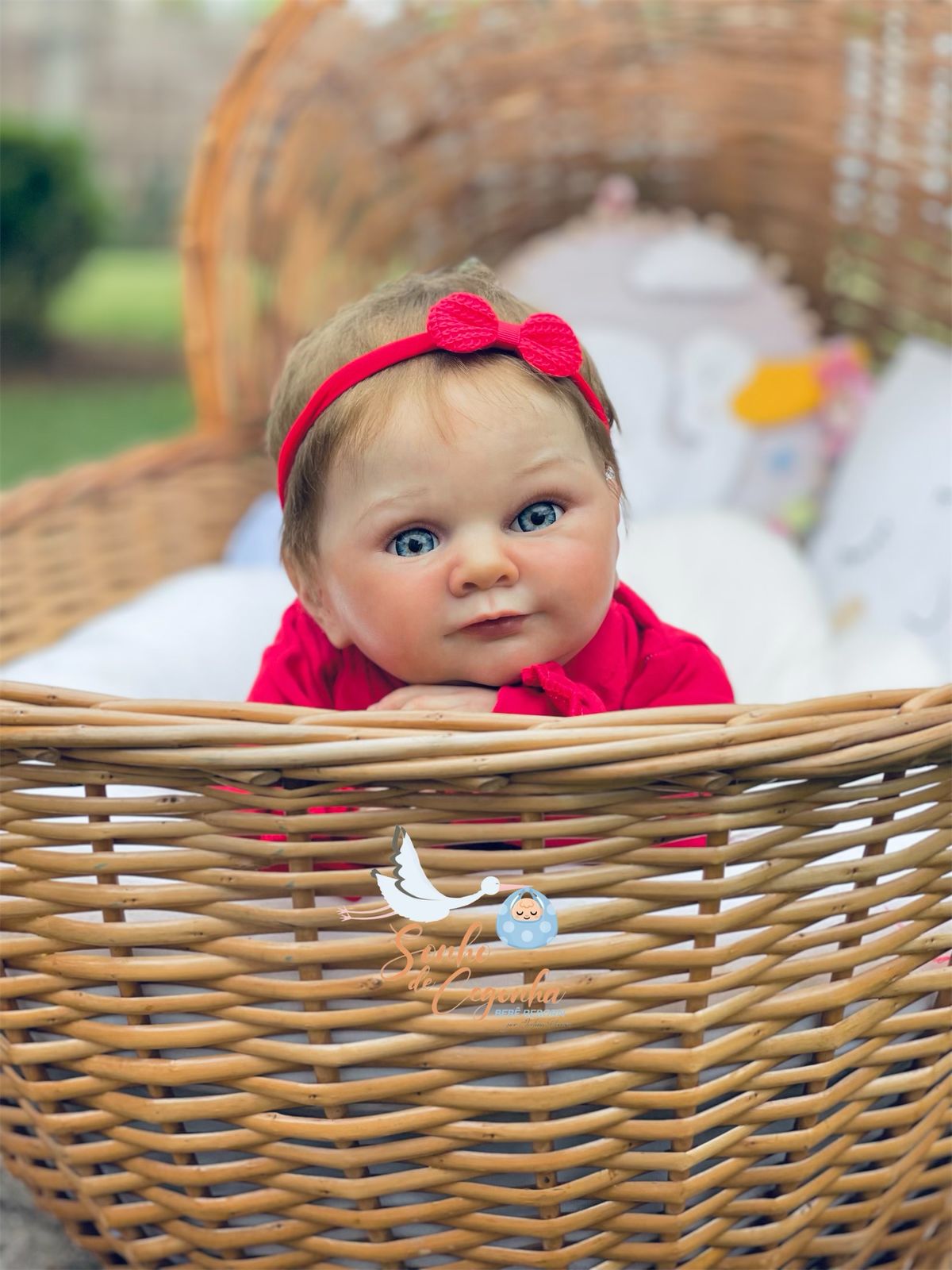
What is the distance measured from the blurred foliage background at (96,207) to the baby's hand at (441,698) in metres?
3.21

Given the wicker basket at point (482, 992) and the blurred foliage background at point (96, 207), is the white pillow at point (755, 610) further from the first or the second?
the blurred foliage background at point (96, 207)

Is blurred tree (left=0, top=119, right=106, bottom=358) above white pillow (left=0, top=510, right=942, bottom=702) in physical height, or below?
above

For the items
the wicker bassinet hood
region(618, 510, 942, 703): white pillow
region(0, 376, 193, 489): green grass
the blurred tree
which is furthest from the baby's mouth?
the blurred tree

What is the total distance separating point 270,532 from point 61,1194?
0.83m

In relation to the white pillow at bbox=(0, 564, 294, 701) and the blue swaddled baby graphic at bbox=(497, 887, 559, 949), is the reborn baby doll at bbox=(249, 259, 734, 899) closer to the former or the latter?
the blue swaddled baby graphic at bbox=(497, 887, 559, 949)

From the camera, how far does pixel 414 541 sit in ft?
2.85

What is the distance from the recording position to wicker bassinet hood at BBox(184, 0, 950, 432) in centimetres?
168

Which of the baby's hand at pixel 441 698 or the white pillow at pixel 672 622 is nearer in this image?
the baby's hand at pixel 441 698

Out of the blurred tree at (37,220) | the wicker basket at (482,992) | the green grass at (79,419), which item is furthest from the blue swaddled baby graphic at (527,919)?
the blurred tree at (37,220)

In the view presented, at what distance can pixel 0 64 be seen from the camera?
5668mm

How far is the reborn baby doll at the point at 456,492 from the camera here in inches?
33.3

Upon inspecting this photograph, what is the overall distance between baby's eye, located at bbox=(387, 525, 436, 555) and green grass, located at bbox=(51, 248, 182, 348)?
4.50 metres

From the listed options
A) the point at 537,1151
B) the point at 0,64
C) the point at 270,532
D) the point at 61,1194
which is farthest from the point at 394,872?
the point at 0,64

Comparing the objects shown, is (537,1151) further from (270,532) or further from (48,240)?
(48,240)
